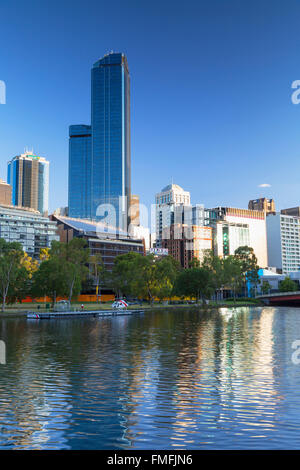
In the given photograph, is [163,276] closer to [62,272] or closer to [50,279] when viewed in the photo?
[62,272]

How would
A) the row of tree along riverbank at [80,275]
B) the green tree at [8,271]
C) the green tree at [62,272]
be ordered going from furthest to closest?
the green tree at [62,272] → the row of tree along riverbank at [80,275] → the green tree at [8,271]

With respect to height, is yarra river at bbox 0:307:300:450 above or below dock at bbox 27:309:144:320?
above

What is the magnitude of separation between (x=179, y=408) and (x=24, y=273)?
340ft

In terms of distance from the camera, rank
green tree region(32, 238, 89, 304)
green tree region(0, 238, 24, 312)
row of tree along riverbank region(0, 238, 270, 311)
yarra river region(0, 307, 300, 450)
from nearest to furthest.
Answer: yarra river region(0, 307, 300, 450)
green tree region(0, 238, 24, 312)
row of tree along riverbank region(0, 238, 270, 311)
green tree region(32, 238, 89, 304)

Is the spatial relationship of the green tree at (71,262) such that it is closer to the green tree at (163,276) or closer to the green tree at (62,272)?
the green tree at (62,272)

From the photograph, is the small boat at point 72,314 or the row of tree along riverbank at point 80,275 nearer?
the small boat at point 72,314

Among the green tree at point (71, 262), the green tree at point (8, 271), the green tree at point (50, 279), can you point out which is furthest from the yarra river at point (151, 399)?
the green tree at point (50, 279)

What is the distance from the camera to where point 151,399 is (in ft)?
81.1

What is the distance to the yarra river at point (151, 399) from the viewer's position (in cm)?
1853

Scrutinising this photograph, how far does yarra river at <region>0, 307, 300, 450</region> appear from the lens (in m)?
18.5

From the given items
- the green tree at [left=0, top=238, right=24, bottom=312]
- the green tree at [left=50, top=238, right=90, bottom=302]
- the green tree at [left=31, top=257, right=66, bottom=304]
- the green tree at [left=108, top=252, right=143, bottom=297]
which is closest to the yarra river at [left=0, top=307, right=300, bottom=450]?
the green tree at [left=0, top=238, right=24, bottom=312]

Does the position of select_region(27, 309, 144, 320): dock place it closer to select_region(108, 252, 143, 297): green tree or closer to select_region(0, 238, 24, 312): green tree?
select_region(0, 238, 24, 312): green tree

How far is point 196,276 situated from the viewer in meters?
176
